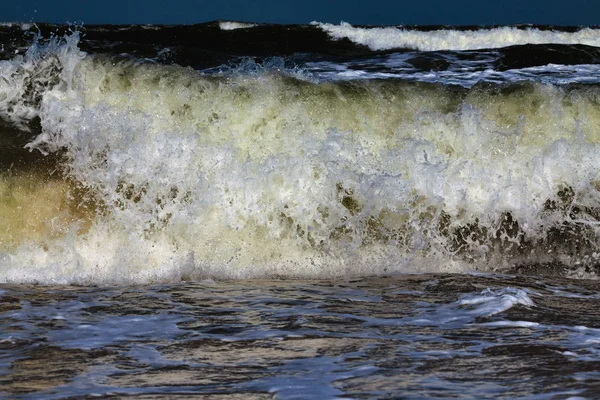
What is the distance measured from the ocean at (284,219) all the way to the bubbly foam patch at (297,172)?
0.02 meters

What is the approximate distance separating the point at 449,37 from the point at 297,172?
15246mm

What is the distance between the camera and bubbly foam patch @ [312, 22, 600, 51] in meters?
20.5

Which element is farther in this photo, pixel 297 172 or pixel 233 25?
pixel 233 25

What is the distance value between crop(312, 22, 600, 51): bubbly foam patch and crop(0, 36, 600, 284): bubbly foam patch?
1213cm

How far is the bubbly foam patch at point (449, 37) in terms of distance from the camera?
2052 cm

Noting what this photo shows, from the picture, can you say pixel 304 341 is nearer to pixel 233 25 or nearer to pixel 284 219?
pixel 284 219

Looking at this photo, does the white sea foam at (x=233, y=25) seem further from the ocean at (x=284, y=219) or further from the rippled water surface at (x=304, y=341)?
the rippled water surface at (x=304, y=341)

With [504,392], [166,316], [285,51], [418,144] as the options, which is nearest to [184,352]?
[166,316]

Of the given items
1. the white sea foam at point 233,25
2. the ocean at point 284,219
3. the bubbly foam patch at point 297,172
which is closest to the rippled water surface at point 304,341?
the ocean at point 284,219

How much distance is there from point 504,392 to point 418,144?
4.43 metres

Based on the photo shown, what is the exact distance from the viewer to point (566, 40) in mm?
21453

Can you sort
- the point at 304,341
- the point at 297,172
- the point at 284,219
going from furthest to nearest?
the point at 297,172 < the point at 284,219 < the point at 304,341

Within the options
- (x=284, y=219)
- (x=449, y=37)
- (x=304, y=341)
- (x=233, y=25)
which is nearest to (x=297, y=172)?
(x=284, y=219)

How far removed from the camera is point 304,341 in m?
3.99
